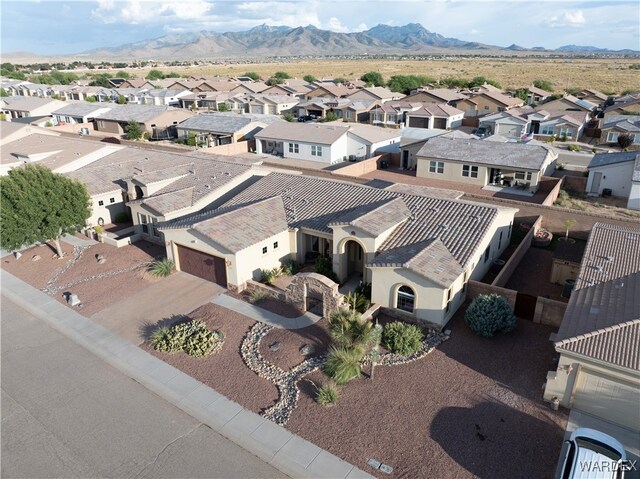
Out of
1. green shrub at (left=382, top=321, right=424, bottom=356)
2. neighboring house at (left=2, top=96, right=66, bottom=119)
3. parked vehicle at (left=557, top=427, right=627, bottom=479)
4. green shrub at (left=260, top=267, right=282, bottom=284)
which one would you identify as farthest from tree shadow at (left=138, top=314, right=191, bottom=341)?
neighboring house at (left=2, top=96, right=66, bottom=119)

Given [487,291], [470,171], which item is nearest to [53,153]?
[470,171]

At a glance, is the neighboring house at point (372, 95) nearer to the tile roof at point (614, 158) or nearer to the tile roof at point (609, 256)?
the tile roof at point (614, 158)

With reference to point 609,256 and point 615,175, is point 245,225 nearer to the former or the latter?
point 609,256

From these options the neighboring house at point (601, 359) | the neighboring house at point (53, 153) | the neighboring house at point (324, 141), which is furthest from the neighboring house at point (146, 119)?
the neighboring house at point (601, 359)

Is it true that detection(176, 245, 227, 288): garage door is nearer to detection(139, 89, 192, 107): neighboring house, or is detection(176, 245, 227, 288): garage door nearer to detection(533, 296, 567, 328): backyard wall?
detection(533, 296, 567, 328): backyard wall

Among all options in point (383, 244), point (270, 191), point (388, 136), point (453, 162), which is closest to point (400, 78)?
point (388, 136)

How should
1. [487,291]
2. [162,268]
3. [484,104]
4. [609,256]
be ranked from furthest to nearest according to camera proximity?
[484,104] < [162,268] < [487,291] < [609,256]

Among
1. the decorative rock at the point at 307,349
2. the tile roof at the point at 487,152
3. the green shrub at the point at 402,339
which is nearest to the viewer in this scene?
the green shrub at the point at 402,339
